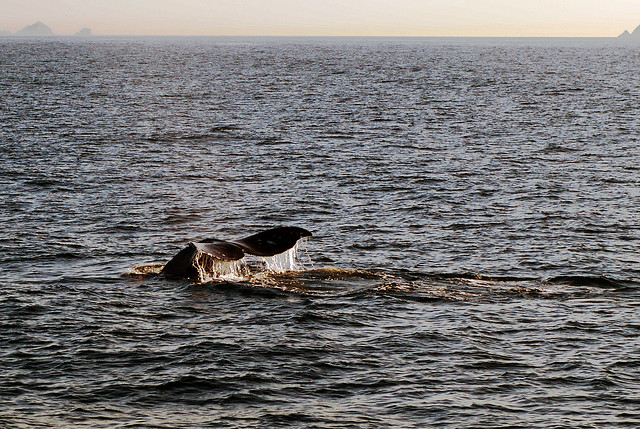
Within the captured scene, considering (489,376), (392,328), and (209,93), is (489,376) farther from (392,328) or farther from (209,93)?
(209,93)

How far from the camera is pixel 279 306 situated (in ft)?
55.2

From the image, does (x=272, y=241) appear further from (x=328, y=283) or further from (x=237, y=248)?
(x=328, y=283)

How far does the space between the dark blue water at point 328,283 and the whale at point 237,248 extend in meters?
0.49

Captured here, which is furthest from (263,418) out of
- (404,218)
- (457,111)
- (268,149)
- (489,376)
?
(457,111)

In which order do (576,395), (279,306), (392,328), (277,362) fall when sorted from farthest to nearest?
(279,306)
(392,328)
(277,362)
(576,395)

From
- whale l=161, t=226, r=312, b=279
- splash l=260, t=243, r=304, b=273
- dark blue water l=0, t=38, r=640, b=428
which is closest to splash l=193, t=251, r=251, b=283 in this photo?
whale l=161, t=226, r=312, b=279

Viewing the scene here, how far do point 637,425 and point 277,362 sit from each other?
217 inches

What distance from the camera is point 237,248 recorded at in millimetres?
17266

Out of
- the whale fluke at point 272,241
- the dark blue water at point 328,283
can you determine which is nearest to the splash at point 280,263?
the dark blue water at point 328,283

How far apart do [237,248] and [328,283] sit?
7.64ft

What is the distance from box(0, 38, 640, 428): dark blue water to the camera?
12844mm

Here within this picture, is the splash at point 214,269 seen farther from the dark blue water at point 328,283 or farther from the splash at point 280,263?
the splash at point 280,263

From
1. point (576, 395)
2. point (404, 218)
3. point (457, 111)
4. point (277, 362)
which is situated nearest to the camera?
point (576, 395)

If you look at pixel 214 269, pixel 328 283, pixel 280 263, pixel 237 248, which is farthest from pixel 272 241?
pixel 328 283
